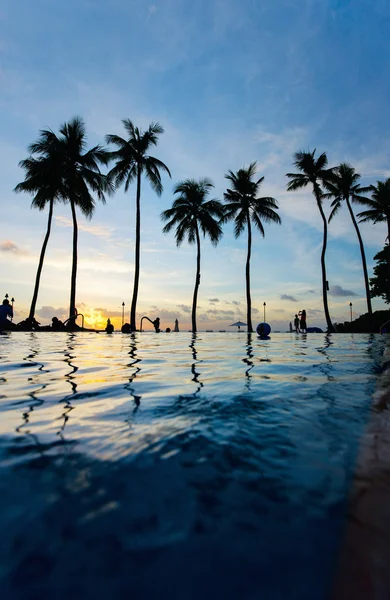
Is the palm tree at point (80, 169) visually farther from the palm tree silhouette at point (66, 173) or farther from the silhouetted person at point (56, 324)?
the silhouetted person at point (56, 324)

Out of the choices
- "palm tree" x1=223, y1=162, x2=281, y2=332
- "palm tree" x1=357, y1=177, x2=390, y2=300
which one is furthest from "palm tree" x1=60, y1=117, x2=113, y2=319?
"palm tree" x1=357, y1=177, x2=390, y2=300

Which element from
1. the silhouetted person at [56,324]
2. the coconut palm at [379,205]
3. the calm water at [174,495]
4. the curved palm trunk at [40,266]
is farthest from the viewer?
the coconut palm at [379,205]

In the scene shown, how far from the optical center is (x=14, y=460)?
5.34 feet

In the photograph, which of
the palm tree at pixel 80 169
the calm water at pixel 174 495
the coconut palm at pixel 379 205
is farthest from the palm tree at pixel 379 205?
the calm water at pixel 174 495

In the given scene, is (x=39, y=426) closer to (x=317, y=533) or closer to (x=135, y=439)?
(x=135, y=439)

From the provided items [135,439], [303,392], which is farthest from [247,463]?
[303,392]

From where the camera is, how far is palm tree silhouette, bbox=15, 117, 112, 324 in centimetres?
2536

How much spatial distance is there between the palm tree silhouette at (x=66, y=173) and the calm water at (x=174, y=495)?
77.7ft

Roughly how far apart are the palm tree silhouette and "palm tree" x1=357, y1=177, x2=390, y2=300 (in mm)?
24575

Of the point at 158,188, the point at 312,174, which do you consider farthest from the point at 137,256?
the point at 312,174

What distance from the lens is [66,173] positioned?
2597cm

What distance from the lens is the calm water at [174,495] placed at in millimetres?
876

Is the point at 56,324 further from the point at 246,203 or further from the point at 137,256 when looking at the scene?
the point at 246,203

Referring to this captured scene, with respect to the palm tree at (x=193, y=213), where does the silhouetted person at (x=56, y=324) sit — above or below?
below
